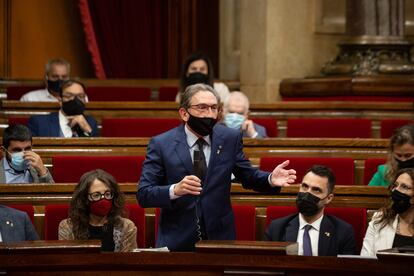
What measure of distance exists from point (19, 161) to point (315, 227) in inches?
45.5

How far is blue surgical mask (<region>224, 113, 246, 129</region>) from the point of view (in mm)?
4547

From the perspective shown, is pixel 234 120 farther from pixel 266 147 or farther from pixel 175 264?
pixel 175 264

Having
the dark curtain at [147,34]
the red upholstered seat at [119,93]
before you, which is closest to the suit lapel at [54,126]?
the red upholstered seat at [119,93]

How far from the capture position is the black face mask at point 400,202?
10.6ft

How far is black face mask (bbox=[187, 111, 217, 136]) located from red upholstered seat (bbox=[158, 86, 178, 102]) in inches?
135

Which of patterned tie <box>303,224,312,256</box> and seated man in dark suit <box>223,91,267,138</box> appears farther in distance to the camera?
seated man in dark suit <box>223,91,267,138</box>

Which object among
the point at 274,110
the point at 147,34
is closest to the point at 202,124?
the point at 274,110

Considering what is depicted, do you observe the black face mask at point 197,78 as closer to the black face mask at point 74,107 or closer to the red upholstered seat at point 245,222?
the black face mask at point 74,107

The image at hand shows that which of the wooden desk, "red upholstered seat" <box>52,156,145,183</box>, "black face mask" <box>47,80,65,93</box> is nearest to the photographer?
the wooden desk

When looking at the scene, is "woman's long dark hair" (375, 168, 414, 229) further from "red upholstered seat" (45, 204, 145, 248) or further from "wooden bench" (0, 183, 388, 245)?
"red upholstered seat" (45, 204, 145, 248)

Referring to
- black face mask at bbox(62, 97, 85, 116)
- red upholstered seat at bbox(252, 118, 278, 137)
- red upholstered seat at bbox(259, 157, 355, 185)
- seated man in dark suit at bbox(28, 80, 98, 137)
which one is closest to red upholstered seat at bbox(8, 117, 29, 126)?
seated man in dark suit at bbox(28, 80, 98, 137)

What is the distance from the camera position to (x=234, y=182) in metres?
3.71

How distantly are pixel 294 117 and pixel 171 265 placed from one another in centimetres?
280

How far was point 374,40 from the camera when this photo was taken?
5801mm
